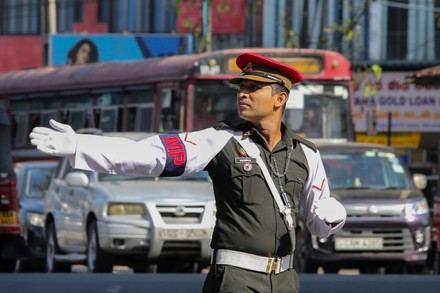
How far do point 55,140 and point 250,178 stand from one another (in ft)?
2.93

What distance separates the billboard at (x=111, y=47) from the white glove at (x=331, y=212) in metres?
34.1

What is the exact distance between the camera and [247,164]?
663 centimetres

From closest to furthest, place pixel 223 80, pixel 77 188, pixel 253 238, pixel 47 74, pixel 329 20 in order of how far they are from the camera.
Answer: pixel 253 238 < pixel 77 188 < pixel 223 80 < pixel 47 74 < pixel 329 20

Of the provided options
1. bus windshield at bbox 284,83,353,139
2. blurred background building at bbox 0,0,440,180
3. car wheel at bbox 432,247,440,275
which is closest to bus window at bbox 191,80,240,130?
bus windshield at bbox 284,83,353,139

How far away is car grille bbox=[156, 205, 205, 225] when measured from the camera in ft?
57.4

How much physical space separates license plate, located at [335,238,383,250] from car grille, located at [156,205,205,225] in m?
1.68

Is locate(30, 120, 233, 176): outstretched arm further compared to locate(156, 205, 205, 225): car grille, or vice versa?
locate(156, 205, 205, 225): car grille

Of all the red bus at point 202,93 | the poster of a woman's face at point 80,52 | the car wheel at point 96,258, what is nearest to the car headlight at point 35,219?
the car wheel at point 96,258

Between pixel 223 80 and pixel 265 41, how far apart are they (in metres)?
24.6

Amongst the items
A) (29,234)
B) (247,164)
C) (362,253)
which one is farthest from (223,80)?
(247,164)

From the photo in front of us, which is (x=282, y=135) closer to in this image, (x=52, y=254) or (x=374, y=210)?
(x=374, y=210)

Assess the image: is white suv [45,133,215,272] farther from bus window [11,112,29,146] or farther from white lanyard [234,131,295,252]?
bus window [11,112,29,146]

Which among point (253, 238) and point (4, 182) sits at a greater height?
point (253, 238)

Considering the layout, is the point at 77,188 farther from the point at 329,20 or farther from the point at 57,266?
the point at 329,20
